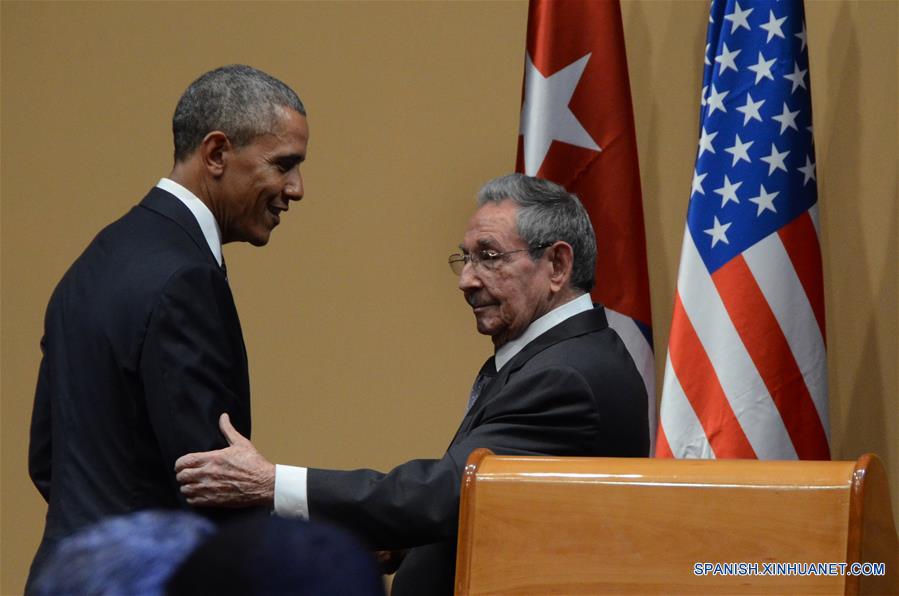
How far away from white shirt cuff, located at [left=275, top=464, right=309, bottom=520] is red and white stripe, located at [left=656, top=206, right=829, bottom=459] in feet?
4.82

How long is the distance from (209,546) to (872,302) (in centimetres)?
327

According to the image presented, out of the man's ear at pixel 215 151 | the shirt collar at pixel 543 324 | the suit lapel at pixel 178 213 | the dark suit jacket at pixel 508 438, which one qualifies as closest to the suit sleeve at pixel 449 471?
the dark suit jacket at pixel 508 438

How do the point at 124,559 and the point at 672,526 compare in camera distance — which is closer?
the point at 124,559

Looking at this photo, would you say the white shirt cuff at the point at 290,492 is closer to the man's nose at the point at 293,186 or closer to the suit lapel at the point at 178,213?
the suit lapel at the point at 178,213

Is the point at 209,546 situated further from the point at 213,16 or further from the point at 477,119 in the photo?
the point at 213,16

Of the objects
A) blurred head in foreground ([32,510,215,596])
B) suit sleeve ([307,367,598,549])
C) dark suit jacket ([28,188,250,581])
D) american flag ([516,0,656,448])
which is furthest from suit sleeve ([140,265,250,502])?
american flag ([516,0,656,448])

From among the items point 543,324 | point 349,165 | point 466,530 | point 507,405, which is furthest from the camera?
point 349,165

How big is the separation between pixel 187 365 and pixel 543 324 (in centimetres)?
81

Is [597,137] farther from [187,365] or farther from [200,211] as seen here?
[187,365]

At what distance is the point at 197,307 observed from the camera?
7.22 ft

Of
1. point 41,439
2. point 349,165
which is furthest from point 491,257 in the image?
point 349,165

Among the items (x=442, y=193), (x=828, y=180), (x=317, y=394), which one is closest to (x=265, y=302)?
(x=317, y=394)

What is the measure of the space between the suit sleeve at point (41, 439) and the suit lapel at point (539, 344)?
0.77m

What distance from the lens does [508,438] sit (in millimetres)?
2395
